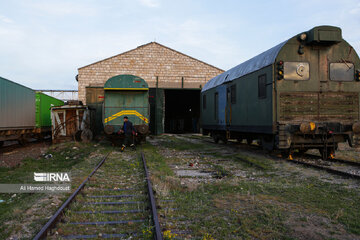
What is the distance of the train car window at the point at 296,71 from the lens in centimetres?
923

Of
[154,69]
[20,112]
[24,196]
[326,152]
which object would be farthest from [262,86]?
[154,69]

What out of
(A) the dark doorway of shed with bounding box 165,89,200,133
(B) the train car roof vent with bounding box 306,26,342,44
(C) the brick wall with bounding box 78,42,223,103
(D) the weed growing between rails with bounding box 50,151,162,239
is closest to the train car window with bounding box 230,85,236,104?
(B) the train car roof vent with bounding box 306,26,342,44

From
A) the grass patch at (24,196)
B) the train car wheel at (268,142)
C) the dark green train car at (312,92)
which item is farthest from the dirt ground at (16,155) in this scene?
the dark green train car at (312,92)

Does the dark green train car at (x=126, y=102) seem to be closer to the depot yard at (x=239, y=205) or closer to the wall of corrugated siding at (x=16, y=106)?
the wall of corrugated siding at (x=16, y=106)

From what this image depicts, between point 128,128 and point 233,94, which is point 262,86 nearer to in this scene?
point 233,94

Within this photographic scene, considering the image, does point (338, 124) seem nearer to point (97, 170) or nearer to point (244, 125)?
point (244, 125)

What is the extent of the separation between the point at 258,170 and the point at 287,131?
1.82 m

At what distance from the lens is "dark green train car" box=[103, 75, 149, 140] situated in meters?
13.7

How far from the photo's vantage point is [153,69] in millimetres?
29109

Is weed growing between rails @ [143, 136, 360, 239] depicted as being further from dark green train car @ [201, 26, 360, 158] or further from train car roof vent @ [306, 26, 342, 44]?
train car roof vent @ [306, 26, 342, 44]

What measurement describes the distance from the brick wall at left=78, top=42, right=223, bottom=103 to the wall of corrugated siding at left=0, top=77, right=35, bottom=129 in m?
10.6

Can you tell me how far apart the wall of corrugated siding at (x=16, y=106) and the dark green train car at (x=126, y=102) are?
4.57 metres

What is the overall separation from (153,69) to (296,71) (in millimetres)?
21208

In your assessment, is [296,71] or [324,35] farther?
[296,71]
